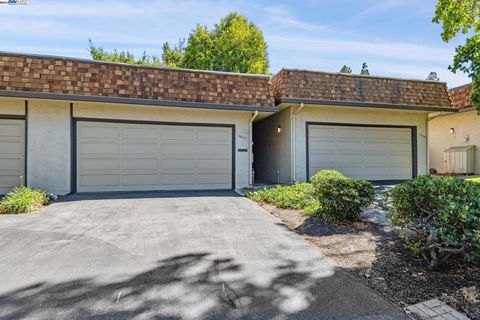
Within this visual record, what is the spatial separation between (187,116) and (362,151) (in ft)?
21.5

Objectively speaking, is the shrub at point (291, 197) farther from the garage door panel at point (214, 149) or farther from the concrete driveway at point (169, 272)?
the garage door panel at point (214, 149)

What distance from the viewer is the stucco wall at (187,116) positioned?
352 inches

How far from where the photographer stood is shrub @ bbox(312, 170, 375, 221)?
5180mm

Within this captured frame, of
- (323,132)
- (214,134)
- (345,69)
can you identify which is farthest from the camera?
(345,69)

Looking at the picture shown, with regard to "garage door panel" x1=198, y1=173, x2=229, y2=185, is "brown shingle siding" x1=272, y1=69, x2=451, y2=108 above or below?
above

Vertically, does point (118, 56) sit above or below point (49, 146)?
above

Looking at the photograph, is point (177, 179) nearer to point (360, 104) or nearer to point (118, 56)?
point (360, 104)

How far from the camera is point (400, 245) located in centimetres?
406

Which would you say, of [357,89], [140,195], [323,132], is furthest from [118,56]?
[357,89]

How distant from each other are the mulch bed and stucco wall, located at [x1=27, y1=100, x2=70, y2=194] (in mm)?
7310

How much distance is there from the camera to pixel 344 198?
16.8ft

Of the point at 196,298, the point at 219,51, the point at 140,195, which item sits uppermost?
the point at 219,51

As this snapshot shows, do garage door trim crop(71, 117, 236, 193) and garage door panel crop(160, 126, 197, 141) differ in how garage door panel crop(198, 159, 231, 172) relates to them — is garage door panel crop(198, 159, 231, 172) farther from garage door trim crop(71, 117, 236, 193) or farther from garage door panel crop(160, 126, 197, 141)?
garage door panel crop(160, 126, 197, 141)

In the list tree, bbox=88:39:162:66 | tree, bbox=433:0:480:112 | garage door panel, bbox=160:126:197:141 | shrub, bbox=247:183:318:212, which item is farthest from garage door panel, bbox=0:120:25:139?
tree, bbox=88:39:162:66
